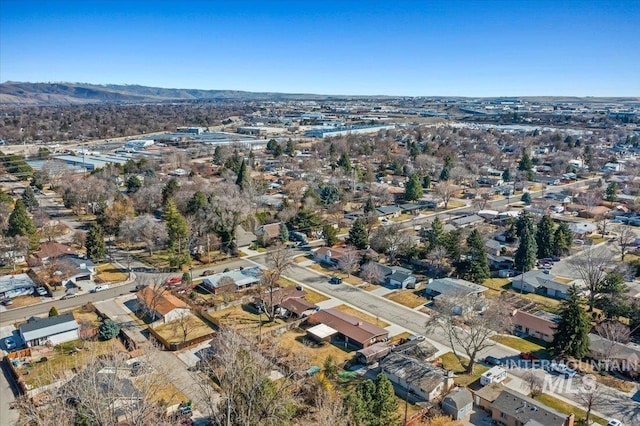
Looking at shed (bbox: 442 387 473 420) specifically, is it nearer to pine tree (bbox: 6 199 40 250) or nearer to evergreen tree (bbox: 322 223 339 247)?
evergreen tree (bbox: 322 223 339 247)

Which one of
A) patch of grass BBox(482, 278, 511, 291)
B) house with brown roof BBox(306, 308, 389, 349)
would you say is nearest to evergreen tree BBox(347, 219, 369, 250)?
patch of grass BBox(482, 278, 511, 291)

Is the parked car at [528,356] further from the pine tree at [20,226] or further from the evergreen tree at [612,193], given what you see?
the evergreen tree at [612,193]

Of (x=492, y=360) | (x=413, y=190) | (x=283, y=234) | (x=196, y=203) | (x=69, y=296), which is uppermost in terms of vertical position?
(x=196, y=203)

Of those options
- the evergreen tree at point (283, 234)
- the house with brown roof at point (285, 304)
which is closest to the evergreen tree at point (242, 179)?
the evergreen tree at point (283, 234)

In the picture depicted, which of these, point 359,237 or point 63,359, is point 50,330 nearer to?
point 63,359

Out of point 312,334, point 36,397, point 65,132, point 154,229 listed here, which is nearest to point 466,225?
point 312,334

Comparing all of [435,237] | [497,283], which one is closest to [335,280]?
[435,237]
